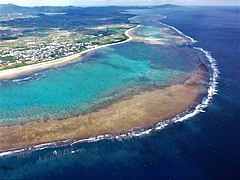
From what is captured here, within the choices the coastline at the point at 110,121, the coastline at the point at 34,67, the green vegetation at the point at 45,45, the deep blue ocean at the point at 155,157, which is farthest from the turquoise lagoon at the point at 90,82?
the deep blue ocean at the point at 155,157

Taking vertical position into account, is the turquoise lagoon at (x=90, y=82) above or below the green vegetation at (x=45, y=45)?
above

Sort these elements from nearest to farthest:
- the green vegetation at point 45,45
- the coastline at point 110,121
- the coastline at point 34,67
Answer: the coastline at point 110,121, the coastline at point 34,67, the green vegetation at point 45,45

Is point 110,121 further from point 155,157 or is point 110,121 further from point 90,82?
point 90,82

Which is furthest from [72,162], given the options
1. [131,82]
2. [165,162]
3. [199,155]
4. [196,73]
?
[196,73]

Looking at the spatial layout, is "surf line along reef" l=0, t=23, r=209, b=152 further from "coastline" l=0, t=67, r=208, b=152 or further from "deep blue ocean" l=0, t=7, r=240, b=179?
"deep blue ocean" l=0, t=7, r=240, b=179

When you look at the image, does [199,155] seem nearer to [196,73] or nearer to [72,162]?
[72,162]

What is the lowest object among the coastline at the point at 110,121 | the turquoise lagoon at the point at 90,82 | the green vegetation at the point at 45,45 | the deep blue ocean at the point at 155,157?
the green vegetation at the point at 45,45

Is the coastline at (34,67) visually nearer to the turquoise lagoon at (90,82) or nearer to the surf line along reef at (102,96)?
the turquoise lagoon at (90,82)
